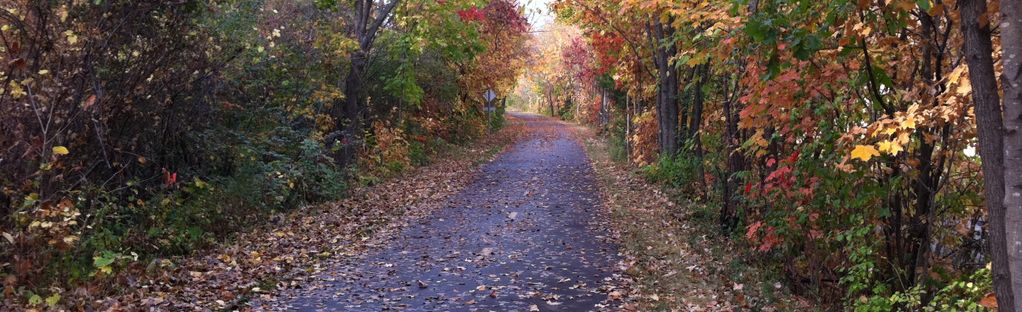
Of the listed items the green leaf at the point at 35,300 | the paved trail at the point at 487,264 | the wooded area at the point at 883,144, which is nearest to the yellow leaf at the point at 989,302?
the wooded area at the point at 883,144

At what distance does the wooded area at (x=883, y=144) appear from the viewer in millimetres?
4340

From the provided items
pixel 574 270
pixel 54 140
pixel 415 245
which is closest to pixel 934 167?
pixel 574 270

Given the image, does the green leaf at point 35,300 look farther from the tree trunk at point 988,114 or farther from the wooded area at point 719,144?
the tree trunk at point 988,114

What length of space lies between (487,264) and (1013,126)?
274 inches

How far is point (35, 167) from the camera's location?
8094 millimetres

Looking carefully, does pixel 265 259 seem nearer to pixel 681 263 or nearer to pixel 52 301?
pixel 52 301

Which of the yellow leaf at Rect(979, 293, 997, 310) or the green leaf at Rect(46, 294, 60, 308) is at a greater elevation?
the yellow leaf at Rect(979, 293, 997, 310)

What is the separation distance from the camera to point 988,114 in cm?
429

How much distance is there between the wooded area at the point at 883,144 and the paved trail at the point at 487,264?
93.5 inches

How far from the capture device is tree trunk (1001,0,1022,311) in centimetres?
387

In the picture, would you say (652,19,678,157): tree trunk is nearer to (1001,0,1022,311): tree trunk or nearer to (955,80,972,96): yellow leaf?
(955,80,972,96): yellow leaf

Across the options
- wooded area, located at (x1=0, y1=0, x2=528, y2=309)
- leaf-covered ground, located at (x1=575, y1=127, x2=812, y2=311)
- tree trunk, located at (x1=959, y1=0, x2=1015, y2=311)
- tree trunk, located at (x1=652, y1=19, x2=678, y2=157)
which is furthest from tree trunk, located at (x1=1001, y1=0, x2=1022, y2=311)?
tree trunk, located at (x1=652, y1=19, x2=678, y2=157)

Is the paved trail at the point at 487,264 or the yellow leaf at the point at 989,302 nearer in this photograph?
the yellow leaf at the point at 989,302

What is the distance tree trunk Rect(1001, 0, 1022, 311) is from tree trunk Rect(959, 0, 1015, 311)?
30cm
